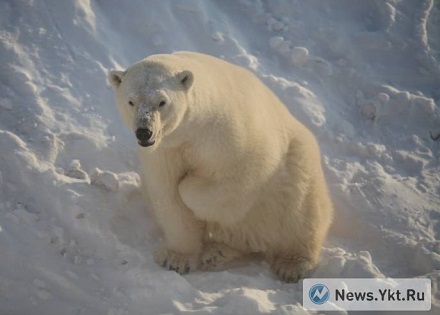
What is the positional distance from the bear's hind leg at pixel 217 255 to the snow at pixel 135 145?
0.14 m

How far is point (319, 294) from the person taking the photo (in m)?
4.09

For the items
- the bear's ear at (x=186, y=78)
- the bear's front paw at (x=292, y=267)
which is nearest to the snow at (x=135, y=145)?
the bear's front paw at (x=292, y=267)

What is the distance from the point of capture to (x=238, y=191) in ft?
14.1

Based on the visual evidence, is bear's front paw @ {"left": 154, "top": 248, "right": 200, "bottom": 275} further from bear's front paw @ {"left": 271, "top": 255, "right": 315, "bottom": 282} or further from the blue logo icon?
the blue logo icon

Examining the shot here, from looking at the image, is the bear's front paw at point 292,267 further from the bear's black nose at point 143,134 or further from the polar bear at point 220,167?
the bear's black nose at point 143,134

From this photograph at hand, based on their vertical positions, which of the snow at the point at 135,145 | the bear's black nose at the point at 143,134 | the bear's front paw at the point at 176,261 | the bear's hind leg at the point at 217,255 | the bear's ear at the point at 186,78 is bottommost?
the bear's hind leg at the point at 217,255

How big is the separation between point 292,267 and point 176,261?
95cm

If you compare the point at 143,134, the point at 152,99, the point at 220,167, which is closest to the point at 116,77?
the point at 152,99

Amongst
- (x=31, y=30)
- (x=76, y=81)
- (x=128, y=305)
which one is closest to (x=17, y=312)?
(x=128, y=305)

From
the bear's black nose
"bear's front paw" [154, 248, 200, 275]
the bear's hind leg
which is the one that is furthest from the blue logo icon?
the bear's black nose

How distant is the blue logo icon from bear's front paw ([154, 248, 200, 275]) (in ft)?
3.19

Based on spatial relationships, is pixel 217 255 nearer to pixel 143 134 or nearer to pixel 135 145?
pixel 135 145

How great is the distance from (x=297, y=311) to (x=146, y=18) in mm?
3990

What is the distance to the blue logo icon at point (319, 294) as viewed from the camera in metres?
4.01
